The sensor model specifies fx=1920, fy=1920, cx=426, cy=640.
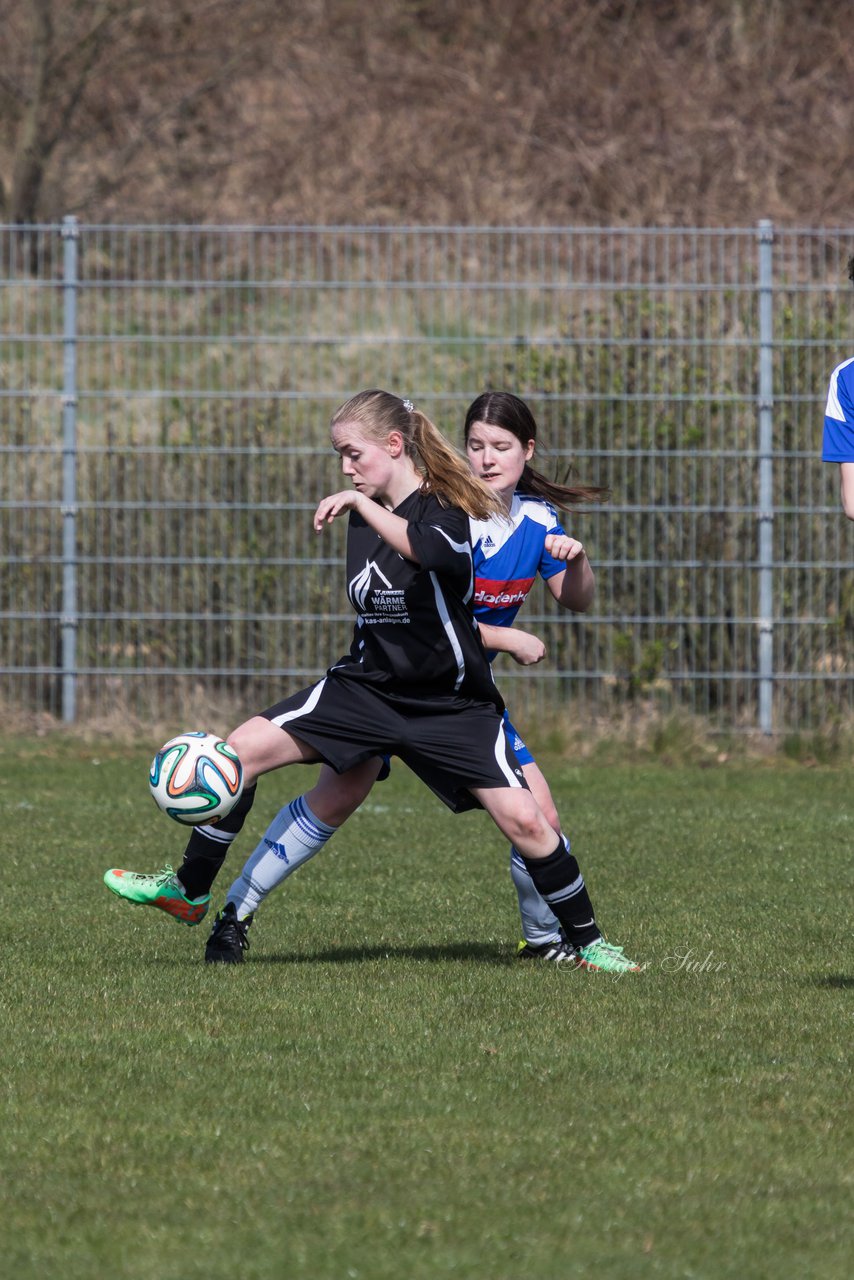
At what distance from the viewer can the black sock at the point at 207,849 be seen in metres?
5.80

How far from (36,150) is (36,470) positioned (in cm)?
835

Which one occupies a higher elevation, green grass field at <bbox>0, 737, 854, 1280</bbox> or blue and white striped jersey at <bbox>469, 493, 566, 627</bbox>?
blue and white striped jersey at <bbox>469, 493, 566, 627</bbox>

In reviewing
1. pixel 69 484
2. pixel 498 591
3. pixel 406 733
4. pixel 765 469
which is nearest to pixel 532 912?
pixel 406 733

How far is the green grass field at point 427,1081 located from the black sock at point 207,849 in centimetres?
27

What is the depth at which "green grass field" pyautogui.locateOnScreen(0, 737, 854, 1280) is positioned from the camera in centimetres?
337

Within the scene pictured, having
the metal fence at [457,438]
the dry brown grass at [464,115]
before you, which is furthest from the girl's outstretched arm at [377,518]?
→ the dry brown grass at [464,115]

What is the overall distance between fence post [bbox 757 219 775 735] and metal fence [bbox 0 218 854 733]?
0.01m

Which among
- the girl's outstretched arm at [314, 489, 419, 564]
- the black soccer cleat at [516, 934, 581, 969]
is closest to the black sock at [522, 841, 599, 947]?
the black soccer cleat at [516, 934, 581, 969]

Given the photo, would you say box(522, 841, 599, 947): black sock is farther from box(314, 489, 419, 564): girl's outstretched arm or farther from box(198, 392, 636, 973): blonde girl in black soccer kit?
box(314, 489, 419, 564): girl's outstretched arm

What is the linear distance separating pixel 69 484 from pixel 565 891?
6662 mm

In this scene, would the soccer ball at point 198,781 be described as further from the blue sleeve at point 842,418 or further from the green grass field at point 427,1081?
the blue sleeve at point 842,418

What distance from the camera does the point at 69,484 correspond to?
1162 cm

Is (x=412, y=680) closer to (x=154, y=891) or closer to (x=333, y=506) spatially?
(x=333, y=506)

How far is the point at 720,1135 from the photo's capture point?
4016 mm
